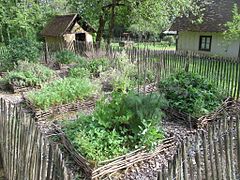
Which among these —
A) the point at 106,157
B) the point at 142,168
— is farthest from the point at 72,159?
the point at 142,168

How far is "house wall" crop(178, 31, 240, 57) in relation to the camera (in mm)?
19234

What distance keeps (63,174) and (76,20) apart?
21.8m

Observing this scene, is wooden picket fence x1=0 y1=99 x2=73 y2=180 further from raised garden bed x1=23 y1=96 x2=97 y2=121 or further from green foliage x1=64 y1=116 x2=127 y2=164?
raised garden bed x1=23 y1=96 x2=97 y2=121

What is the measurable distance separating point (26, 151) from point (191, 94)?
14.3 feet

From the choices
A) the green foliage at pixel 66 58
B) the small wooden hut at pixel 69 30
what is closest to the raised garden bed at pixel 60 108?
the green foliage at pixel 66 58

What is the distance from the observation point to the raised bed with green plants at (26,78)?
29.2 feet

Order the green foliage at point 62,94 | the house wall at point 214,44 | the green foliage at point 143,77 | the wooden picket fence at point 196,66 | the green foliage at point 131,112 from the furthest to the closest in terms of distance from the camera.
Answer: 1. the house wall at point 214,44
2. the green foliage at point 143,77
3. the wooden picket fence at point 196,66
4. the green foliage at point 62,94
5. the green foliage at point 131,112

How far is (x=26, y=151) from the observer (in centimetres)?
306

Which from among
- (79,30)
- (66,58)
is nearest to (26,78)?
(66,58)

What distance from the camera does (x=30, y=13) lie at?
22.2 metres

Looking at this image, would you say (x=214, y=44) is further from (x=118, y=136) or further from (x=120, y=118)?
(x=118, y=136)

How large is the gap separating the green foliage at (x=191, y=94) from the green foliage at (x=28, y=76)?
4.64 metres

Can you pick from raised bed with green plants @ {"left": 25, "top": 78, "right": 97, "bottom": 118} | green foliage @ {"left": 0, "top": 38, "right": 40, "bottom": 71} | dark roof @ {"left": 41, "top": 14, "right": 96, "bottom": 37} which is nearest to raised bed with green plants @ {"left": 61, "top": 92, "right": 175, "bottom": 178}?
raised bed with green plants @ {"left": 25, "top": 78, "right": 97, "bottom": 118}

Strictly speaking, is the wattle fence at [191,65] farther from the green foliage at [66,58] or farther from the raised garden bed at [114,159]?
the raised garden bed at [114,159]
